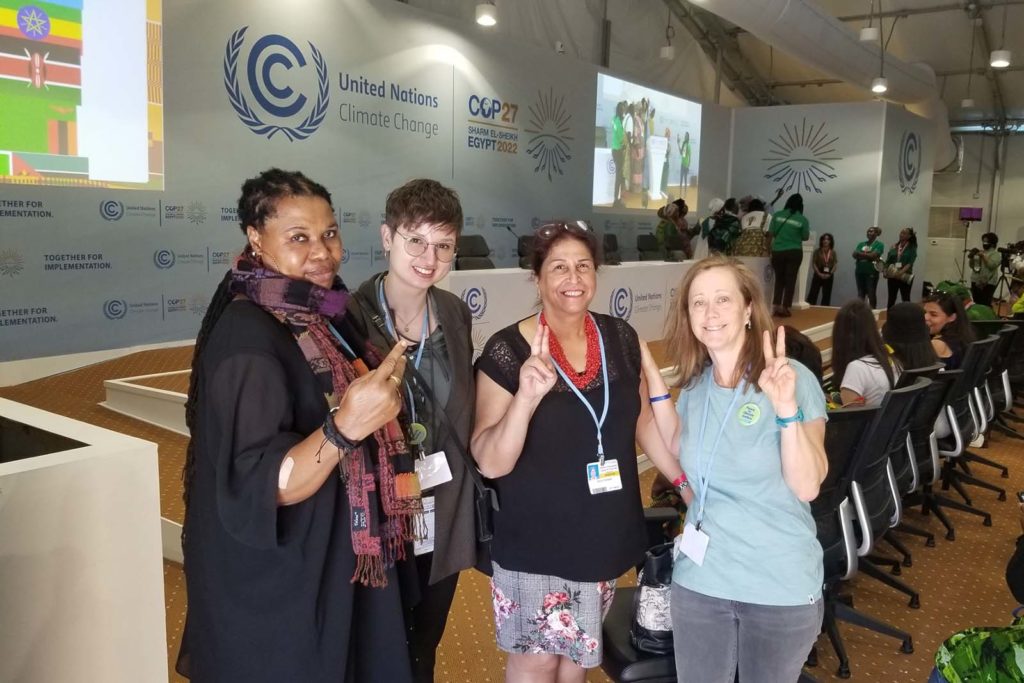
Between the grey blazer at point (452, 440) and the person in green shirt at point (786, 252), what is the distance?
8.32 metres

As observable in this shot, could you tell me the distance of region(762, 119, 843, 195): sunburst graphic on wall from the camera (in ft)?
43.8

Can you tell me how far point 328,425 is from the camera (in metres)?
1.17

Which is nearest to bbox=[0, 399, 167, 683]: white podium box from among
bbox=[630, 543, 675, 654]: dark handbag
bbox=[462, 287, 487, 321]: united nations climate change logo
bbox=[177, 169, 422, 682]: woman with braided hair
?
bbox=[177, 169, 422, 682]: woman with braided hair

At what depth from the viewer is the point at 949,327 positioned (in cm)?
453

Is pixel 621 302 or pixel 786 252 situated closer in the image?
pixel 621 302

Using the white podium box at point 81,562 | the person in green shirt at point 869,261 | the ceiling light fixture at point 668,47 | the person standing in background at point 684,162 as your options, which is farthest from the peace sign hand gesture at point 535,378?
the person standing in background at point 684,162

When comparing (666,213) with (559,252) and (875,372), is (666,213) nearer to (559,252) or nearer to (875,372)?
(875,372)

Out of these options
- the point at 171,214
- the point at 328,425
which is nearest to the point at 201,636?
the point at 328,425

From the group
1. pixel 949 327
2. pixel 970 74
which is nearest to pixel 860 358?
pixel 949 327

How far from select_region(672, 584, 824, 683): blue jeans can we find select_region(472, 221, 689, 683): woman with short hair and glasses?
169mm

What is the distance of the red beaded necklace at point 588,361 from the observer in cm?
165

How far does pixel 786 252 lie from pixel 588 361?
838 cm

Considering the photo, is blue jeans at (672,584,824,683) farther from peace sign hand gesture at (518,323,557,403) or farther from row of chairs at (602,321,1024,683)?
peace sign hand gesture at (518,323,557,403)

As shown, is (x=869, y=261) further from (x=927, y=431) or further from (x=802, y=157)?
(x=927, y=431)
